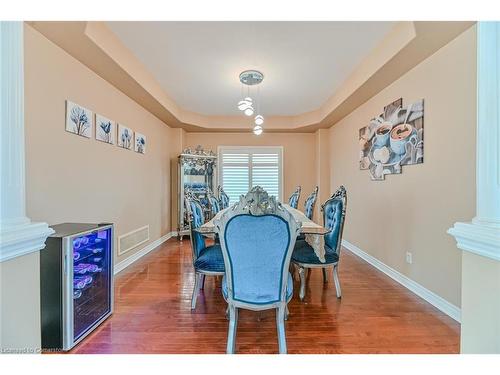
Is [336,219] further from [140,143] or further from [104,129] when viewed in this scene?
[140,143]

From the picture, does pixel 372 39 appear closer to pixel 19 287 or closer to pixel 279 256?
pixel 279 256

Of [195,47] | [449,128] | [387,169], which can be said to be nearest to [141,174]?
[195,47]

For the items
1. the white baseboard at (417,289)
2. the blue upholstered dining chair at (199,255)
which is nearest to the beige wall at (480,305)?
the white baseboard at (417,289)

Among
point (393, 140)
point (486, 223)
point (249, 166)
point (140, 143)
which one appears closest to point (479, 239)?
point (486, 223)

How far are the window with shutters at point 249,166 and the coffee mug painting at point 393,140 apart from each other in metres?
2.47

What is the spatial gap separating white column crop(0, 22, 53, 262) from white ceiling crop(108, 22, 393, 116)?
171cm

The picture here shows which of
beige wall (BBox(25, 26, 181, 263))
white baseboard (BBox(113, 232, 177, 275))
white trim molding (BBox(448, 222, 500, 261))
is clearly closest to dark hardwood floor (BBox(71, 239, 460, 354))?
white baseboard (BBox(113, 232, 177, 275))

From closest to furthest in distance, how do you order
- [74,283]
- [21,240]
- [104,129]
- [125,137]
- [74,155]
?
[21,240], [74,283], [74,155], [104,129], [125,137]

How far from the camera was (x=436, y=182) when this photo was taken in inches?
98.7

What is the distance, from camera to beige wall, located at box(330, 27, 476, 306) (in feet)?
7.14

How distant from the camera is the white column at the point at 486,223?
97cm

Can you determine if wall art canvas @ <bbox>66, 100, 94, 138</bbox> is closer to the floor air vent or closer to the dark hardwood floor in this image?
the floor air vent

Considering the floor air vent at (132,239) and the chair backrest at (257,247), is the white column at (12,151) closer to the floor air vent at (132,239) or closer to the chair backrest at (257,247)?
the chair backrest at (257,247)

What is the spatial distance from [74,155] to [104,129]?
24.9 inches
